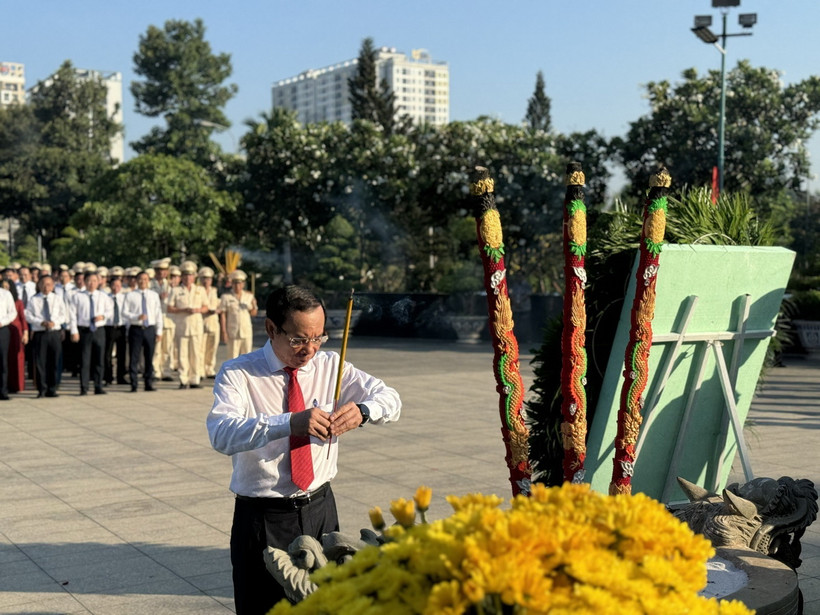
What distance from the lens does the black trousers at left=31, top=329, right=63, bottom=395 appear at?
1344 cm

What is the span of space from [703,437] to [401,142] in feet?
73.1

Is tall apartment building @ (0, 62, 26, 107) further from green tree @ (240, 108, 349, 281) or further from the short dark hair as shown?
the short dark hair

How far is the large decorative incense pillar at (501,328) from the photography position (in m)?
3.54

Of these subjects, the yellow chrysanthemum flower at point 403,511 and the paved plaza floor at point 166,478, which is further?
the paved plaza floor at point 166,478

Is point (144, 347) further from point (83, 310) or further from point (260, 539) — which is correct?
point (260, 539)

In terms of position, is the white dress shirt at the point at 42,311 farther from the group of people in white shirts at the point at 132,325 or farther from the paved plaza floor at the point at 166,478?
the paved plaza floor at the point at 166,478

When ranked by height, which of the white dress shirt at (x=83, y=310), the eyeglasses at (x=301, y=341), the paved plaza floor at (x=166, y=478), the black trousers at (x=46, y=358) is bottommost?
the paved plaza floor at (x=166, y=478)

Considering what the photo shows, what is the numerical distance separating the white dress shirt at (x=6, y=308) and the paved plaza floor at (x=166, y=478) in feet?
3.45

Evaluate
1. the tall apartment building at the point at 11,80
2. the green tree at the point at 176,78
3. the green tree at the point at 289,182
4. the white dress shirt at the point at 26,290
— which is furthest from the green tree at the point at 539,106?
the tall apartment building at the point at 11,80

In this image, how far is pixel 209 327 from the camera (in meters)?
15.5

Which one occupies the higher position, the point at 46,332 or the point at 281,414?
the point at 281,414

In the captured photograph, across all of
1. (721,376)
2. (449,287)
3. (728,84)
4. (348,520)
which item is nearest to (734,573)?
(721,376)

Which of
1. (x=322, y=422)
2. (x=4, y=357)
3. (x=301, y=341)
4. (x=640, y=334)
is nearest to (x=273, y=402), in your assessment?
(x=301, y=341)

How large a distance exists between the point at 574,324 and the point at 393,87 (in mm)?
170127
